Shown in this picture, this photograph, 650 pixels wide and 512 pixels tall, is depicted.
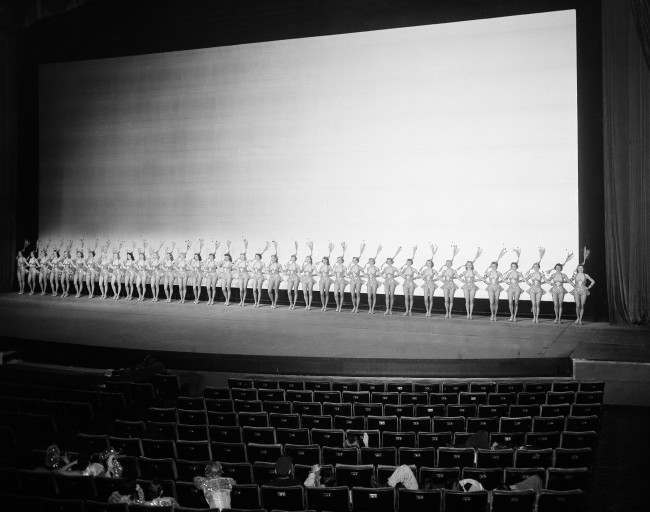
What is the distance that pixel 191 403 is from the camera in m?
6.87

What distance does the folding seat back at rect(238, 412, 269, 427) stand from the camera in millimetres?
6148

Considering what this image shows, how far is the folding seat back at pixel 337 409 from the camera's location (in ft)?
21.4

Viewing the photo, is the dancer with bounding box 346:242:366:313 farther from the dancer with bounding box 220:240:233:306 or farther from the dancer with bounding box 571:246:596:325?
the dancer with bounding box 571:246:596:325

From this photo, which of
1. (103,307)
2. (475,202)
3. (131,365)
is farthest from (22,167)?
(475,202)

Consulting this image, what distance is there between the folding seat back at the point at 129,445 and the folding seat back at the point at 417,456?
229 cm

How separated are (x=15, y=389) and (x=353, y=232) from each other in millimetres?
8034

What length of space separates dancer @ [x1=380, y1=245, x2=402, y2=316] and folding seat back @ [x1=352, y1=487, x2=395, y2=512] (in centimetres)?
876

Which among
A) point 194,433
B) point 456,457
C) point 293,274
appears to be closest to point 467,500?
point 456,457

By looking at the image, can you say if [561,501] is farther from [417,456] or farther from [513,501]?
[417,456]

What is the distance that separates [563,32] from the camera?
39.3 feet

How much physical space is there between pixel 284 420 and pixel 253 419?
0.99 feet

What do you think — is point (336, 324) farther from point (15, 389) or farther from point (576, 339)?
point (15, 389)

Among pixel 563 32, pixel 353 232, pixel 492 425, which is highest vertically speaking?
pixel 563 32

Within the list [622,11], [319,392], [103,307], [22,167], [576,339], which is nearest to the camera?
[319,392]
